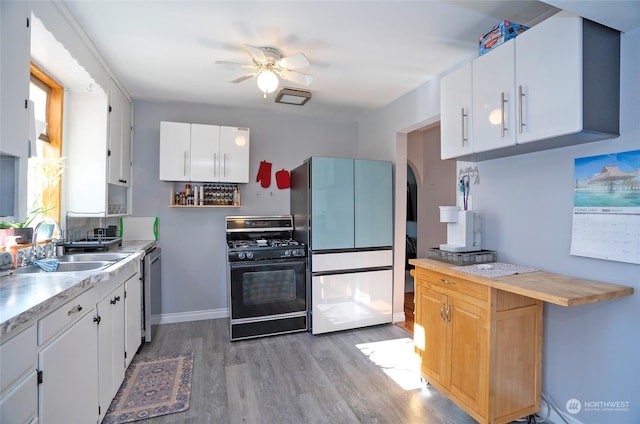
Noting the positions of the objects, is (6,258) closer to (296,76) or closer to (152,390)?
(152,390)

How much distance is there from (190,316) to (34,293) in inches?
102

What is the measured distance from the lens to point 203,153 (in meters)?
3.51

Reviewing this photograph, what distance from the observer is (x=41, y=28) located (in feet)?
5.82

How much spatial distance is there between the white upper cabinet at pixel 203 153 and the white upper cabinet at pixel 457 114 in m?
2.22

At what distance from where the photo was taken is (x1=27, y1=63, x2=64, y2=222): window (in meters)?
2.29

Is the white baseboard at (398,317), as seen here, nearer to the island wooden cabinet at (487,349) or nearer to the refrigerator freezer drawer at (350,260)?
the refrigerator freezer drawer at (350,260)

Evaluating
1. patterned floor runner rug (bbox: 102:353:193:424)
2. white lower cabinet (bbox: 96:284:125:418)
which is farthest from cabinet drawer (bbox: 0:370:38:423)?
patterned floor runner rug (bbox: 102:353:193:424)

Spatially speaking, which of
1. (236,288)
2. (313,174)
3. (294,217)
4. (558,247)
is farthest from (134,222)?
(558,247)

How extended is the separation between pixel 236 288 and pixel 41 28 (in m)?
2.35

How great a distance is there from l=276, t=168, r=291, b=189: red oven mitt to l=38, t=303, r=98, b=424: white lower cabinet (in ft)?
8.52

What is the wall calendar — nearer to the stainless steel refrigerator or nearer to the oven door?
the stainless steel refrigerator

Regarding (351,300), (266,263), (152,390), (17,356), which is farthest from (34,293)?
(351,300)

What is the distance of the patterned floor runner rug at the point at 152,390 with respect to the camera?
2.04 m

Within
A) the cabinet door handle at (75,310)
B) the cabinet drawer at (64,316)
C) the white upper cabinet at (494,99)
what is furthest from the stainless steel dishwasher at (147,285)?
the white upper cabinet at (494,99)
